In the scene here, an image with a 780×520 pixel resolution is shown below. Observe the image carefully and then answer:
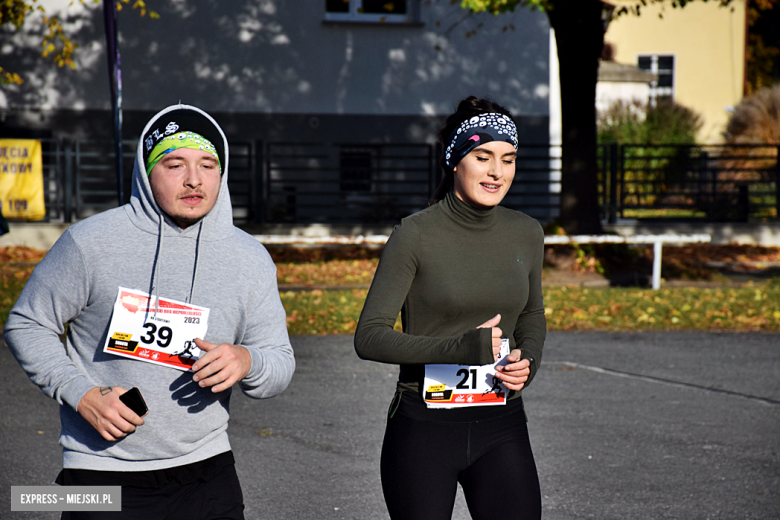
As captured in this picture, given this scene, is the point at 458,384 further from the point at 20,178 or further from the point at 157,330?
the point at 20,178

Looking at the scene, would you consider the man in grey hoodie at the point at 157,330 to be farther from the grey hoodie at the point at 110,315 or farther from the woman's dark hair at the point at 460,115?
the woman's dark hair at the point at 460,115

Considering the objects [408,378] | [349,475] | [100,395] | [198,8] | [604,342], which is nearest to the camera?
[100,395]

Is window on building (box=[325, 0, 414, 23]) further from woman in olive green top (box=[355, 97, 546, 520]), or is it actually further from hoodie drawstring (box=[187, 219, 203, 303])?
hoodie drawstring (box=[187, 219, 203, 303])

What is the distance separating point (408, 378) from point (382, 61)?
17.3 m

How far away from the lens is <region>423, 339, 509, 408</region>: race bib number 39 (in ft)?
9.68

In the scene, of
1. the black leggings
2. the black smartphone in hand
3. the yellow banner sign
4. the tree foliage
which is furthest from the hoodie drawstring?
the tree foliage

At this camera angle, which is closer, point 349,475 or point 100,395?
point 100,395

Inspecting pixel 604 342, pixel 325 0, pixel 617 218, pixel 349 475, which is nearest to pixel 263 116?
pixel 325 0

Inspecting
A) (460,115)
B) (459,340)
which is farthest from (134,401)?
(460,115)

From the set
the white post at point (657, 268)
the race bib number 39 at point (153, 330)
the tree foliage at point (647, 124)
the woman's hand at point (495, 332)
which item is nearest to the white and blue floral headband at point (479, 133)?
the woman's hand at point (495, 332)

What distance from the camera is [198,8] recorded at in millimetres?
19219

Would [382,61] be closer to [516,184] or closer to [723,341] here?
[516,184]

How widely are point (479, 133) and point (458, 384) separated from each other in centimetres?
85

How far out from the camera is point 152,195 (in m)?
2.69
